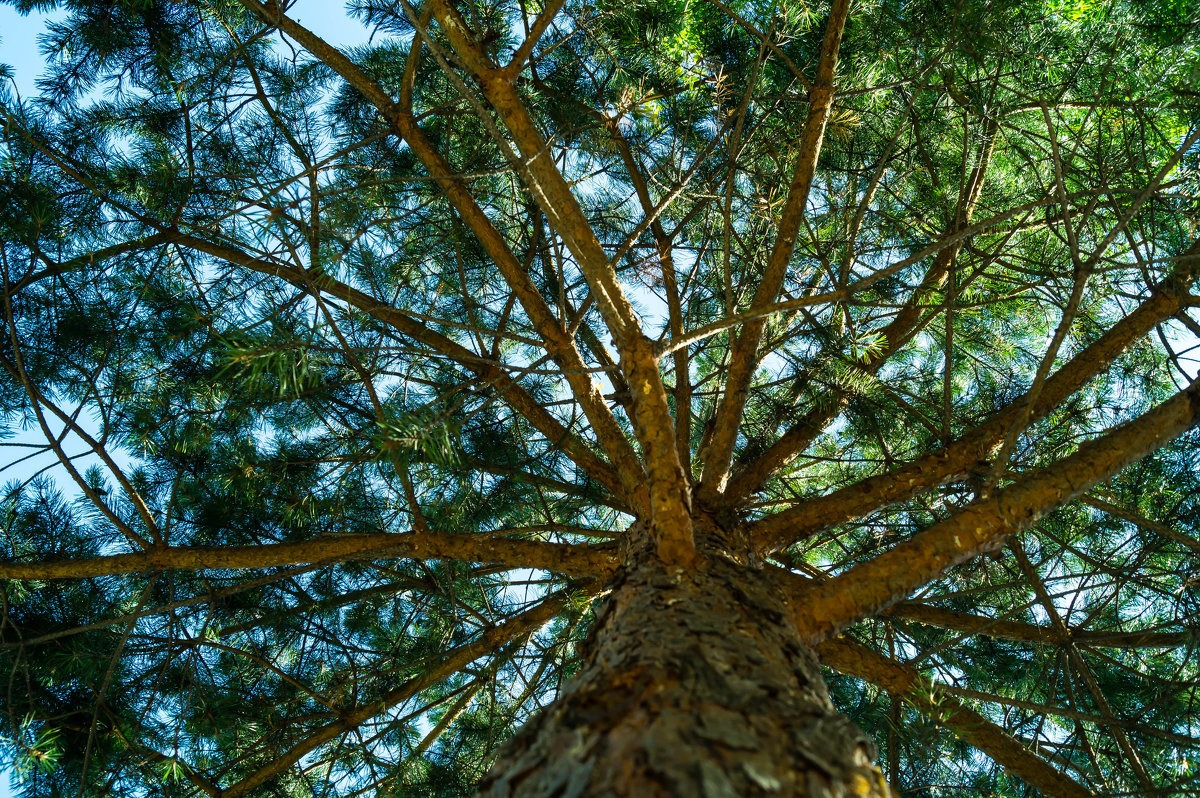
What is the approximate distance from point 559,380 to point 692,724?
263cm

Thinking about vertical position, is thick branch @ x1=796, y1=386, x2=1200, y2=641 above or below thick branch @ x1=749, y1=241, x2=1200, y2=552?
below

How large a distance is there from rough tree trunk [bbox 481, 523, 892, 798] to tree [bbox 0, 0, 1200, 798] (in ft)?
0.95

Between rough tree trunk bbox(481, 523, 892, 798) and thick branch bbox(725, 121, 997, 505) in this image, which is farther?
→ thick branch bbox(725, 121, 997, 505)

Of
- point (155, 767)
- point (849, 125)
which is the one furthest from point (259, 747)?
point (849, 125)

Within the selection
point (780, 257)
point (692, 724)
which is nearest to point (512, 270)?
point (780, 257)

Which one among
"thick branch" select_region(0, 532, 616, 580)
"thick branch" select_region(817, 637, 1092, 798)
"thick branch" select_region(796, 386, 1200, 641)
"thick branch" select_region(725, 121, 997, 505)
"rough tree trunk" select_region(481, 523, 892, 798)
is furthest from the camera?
"thick branch" select_region(725, 121, 997, 505)

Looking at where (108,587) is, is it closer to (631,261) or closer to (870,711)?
(631,261)

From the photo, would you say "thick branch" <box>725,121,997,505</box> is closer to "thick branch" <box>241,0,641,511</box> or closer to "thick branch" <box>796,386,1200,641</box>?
"thick branch" <box>241,0,641,511</box>

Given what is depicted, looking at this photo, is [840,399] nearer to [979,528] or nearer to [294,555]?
[979,528]

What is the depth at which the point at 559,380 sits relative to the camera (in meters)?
3.46

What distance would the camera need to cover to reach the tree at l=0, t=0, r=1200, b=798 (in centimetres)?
195

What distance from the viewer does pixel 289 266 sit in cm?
225

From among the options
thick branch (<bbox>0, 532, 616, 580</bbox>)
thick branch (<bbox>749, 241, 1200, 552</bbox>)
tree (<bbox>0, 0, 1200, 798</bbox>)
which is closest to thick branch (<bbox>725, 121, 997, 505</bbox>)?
tree (<bbox>0, 0, 1200, 798</bbox>)

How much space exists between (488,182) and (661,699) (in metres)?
2.65
